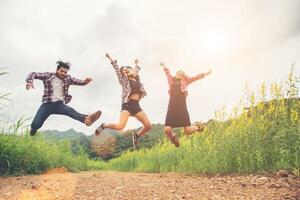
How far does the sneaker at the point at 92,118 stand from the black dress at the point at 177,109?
1.39 meters

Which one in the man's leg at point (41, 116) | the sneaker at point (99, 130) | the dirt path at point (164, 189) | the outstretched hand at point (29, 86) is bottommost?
the dirt path at point (164, 189)

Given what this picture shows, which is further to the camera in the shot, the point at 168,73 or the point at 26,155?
the point at 26,155

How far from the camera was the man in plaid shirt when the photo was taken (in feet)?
26.7

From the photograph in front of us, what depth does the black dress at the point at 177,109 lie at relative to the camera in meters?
8.66

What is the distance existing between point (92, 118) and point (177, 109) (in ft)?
5.43

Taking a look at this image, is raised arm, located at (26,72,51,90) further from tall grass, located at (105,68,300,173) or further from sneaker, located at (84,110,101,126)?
tall grass, located at (105,68,300,173)

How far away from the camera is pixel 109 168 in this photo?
22.0 metres

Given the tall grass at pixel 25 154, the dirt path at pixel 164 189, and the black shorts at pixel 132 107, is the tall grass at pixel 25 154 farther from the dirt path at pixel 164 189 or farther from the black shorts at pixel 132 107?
the black shorts at pixel 132 107

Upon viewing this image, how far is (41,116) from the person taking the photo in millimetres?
7945

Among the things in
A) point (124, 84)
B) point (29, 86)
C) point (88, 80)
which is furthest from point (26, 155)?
point (124, 84)

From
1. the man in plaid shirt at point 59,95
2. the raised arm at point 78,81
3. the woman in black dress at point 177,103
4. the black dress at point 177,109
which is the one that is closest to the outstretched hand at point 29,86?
the man in plaid shirt at point 59,95

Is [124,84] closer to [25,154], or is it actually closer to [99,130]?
[99,130]

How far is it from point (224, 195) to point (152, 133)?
48.0 ft

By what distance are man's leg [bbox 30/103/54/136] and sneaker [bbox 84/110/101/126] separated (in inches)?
26.9
